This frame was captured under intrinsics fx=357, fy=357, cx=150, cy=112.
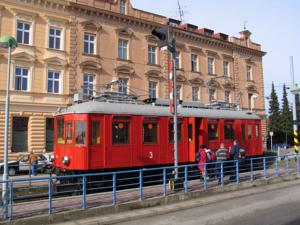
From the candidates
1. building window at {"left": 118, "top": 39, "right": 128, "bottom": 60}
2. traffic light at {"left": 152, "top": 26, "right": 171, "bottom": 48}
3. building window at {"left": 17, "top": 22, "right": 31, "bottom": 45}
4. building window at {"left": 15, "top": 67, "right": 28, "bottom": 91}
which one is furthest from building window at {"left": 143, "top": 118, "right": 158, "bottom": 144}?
building window at {"left": 118, "top": 39, "right": 128, "bottom": 60}

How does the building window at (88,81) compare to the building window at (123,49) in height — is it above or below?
below

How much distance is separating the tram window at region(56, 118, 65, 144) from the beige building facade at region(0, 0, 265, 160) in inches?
282

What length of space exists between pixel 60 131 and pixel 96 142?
80.2 inches

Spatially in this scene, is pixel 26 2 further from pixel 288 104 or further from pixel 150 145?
pixel 288 104

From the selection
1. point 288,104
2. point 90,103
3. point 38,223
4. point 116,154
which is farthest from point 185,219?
point 288,104

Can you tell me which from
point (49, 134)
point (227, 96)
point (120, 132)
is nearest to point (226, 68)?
point (227, 96)

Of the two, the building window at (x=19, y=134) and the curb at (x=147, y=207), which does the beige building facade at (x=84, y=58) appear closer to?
the building window at (x=19, y=134)

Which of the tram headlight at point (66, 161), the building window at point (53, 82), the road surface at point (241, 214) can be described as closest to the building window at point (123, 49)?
the building window at point (53, 82)

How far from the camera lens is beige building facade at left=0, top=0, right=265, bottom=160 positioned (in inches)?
1056

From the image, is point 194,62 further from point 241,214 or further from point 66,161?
point 241,214

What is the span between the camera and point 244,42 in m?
45.5

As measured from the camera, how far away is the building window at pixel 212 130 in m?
17.6

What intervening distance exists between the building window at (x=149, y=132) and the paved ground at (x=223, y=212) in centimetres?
386

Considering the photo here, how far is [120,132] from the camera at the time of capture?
14289 millimetres
